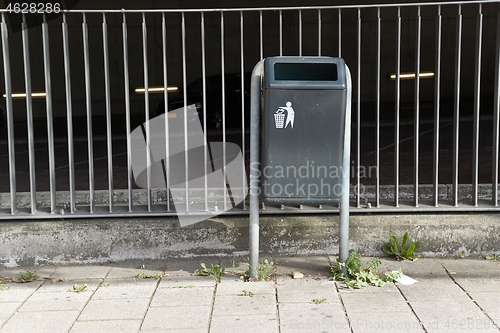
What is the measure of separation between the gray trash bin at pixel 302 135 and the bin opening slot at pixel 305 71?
7cm

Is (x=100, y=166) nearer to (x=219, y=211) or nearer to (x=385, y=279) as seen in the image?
(x=219, y=211)

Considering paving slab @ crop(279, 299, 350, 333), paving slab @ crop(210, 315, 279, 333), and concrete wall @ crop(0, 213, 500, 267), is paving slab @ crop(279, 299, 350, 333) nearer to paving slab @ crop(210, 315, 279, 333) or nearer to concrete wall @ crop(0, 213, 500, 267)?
paving slab @ crop(210, 315, 279, 333)

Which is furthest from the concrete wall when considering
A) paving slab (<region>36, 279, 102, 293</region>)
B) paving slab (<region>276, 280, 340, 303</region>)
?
paving slab (<region>276, 280, 340, 303</region>)

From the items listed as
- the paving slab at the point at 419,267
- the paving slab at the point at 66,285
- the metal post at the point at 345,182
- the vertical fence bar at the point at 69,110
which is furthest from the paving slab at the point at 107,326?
the paving slab at the point at 419,267

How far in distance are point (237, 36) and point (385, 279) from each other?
17.0 m

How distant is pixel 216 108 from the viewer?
14.9 m

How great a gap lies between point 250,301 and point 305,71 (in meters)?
1.86

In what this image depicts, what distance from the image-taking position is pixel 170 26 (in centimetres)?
1944

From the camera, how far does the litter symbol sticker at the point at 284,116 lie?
4.34 m

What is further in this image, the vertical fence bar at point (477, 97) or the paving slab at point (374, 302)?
the vertical fence bar at point (477, 97)

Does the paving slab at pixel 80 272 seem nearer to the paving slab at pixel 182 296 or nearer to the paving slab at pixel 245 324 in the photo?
the paving slab at pixel 182 296

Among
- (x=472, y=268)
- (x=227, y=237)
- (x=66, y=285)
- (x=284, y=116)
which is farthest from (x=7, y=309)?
(x=472, y=268)

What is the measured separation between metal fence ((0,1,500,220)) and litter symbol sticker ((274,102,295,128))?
641mm

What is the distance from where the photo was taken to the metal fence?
507cm
